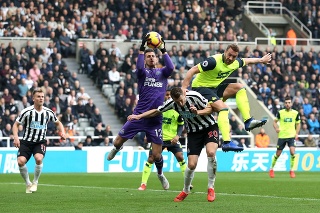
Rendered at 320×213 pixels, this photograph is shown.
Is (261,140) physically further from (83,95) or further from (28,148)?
(28,148)

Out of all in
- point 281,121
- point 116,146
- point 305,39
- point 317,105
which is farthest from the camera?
point 305,39

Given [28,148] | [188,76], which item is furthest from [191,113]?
[28,148]

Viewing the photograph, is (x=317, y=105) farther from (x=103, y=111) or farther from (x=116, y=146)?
(x=116, y=146)

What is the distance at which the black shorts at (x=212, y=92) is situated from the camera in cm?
1584

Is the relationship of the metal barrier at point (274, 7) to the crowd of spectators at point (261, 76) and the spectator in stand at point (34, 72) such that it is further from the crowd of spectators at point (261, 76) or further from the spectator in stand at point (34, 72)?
the spectator in stand at point (34, 72)

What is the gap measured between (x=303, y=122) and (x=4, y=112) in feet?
41.5

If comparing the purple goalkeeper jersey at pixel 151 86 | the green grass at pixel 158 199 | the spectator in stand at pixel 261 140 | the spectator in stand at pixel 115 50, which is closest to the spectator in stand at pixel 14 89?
the spectator in stand at pixel 115 50

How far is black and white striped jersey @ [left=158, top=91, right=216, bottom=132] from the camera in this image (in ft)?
48.4

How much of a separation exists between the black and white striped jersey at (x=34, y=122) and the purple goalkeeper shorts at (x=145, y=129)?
1636mm

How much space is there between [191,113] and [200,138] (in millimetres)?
543

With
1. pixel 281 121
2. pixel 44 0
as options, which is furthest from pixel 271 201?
pixel 44 0

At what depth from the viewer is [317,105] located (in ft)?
125

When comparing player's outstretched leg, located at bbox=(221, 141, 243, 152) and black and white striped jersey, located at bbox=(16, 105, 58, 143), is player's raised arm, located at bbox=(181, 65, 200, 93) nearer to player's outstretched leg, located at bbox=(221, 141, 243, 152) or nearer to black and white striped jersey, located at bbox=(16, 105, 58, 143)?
player's outstretched leg, located at bbox=(221, 141, 243, 152)

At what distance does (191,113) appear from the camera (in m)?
14.8
